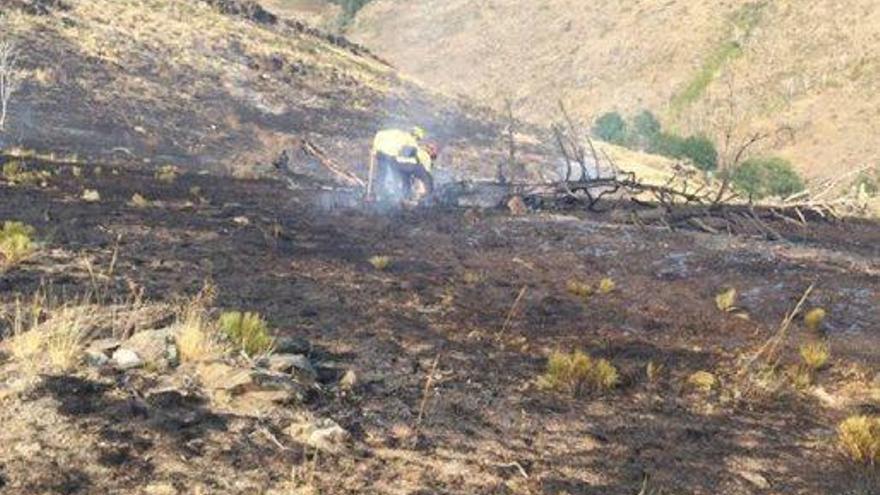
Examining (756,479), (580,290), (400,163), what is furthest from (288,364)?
(400,163)

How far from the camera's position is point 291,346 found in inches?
264

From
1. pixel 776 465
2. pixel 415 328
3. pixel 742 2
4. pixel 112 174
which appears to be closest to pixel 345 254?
pixel 415 328

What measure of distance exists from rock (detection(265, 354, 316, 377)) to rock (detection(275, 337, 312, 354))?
322mm

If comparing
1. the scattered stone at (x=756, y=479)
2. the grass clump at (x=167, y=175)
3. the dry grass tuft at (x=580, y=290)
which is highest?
the dry grass tuft at (x=580, y=290)

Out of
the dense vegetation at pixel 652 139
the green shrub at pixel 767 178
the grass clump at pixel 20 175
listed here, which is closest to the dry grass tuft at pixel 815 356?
the grass clump at pixel 20 175

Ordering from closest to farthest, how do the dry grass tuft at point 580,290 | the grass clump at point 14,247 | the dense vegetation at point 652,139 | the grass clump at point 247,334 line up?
the grass clump at point 247,334, the grass clump at point 14,247, the dry grass tuft at point 580,290, the dense vegetation at point 652,139

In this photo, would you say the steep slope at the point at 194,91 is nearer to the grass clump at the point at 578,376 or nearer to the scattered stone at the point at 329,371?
the scattered stone at the point at 329,371

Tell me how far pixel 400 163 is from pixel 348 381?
1190cm

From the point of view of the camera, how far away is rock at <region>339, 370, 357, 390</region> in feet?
20.2

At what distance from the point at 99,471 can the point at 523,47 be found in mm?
76194

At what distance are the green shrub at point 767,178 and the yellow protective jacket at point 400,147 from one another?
29314mm

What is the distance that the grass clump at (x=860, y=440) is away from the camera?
5578mm

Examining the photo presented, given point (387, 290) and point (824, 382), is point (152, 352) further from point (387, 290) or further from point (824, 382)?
point (824, 382)

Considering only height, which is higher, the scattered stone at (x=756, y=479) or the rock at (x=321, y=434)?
the scattered stone at (x=756, y=479)
